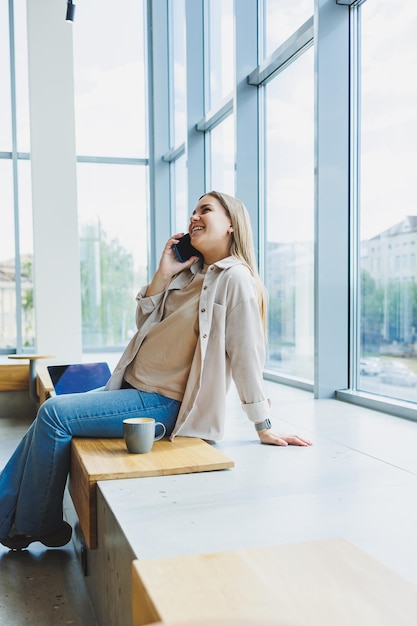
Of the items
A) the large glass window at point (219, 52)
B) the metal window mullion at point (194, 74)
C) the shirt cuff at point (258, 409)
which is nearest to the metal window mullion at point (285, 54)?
the large glass window at point (219, 52)

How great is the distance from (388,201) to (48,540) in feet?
7.51

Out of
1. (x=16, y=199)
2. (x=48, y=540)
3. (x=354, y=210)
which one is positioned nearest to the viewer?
(x=48, y=540)

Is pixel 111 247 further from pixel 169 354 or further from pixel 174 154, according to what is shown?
pixel 169 354

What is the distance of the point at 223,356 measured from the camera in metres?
2.28

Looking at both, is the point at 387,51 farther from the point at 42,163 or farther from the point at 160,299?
the point at 42,163

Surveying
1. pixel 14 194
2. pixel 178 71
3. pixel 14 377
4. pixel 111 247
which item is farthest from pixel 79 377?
pixel 178 71

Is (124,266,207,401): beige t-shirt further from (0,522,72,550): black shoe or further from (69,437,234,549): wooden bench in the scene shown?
(0,522,72,550): black shoe

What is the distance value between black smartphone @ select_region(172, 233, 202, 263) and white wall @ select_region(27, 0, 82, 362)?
314 centimetres

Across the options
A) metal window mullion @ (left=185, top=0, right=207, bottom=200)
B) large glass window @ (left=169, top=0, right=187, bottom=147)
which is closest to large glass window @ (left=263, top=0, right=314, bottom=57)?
metal window mullion @ (left=185, top=0, right=207, bottom=200)

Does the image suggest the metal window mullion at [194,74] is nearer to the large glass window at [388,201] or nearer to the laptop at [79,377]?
the laptop at [79,377]

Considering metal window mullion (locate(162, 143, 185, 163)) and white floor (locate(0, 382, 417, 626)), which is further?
metal window mullion (locate(162, 143, 185, 163))

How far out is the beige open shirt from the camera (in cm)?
226

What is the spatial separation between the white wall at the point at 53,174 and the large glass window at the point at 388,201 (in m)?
2.83

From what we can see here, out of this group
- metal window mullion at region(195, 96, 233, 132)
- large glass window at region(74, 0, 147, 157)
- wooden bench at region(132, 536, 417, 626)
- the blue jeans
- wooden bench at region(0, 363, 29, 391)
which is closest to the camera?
wooden bench at region(132, 536, 417, 626)
